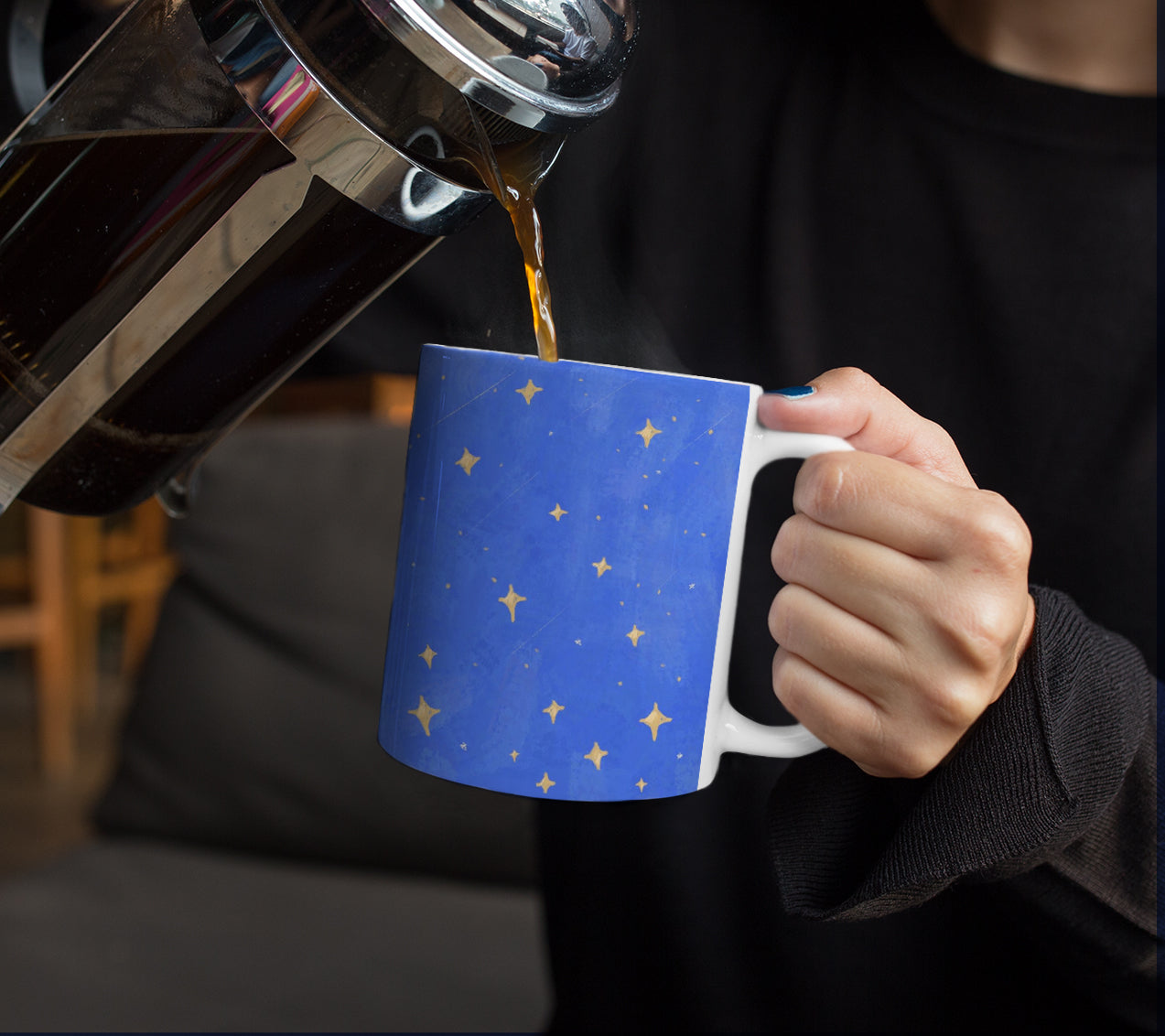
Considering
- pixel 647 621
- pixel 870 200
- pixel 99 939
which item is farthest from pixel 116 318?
pixel 99 939

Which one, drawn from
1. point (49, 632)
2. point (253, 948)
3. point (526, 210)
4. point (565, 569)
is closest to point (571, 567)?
point (565, 569)

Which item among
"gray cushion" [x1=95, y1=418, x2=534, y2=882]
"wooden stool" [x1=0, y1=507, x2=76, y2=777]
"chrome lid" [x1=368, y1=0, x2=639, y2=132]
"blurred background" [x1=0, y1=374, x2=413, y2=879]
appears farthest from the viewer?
"wooden stool" [x1=0, y1=507, x2=76, y2=777]

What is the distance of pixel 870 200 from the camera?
0.51m

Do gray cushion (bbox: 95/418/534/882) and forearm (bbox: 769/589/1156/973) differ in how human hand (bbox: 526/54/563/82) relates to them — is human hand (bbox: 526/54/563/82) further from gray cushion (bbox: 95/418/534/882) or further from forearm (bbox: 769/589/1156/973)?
gray cushion (bbox: 95/418/534/882)

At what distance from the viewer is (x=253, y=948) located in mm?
968

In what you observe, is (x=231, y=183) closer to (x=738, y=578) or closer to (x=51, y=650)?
(x=738, y=578)

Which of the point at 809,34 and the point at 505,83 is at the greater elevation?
the point at 505,83

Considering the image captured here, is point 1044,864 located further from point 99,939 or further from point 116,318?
point 99,939

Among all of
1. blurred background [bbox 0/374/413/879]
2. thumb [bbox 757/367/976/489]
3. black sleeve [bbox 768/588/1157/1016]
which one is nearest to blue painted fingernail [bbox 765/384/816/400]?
thumb [bbox 757/367/976/489]

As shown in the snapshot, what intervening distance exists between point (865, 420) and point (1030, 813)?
0.13 metres

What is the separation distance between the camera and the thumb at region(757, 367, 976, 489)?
1.03ft

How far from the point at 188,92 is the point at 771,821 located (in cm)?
30

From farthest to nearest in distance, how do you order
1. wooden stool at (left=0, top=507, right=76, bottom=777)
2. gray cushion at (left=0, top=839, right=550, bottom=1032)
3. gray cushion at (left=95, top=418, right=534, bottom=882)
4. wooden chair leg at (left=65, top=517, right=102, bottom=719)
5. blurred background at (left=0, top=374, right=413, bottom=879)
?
1. wooden chair leg at (left=65, top=517, right=102, bottom=719)
2. wooden stool at (left=0, top=507, right=76, bottom=777)
3. blurred background at (left=0, top=374, right=413, bottom=879)
4. gray cushion at (left=95, top=418, right=534, bottom=882)
5. gray cushion at (left=0, top=839, right=550, bottom=1032)

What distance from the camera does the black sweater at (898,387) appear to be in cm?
35
